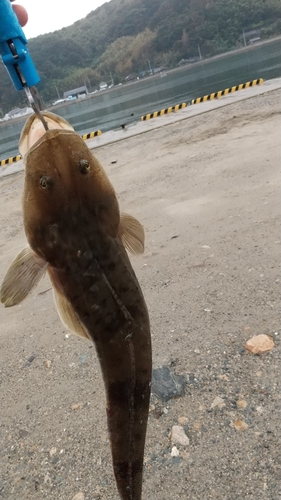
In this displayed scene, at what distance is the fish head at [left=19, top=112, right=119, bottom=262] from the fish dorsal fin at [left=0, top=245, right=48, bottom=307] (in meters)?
0.07

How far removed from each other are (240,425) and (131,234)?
1.99m

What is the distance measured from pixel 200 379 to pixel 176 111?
19.5 meters

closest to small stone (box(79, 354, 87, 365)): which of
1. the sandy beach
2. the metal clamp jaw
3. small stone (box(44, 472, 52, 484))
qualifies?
the sandy beach

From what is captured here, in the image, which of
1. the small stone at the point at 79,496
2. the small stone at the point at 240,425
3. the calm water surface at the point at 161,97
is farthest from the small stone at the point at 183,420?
the calm water surface at the point at 161,97

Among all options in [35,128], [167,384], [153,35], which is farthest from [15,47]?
[153,35]

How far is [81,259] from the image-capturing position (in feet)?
6.23

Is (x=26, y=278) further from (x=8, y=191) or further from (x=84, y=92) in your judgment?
(x=84, y=92)

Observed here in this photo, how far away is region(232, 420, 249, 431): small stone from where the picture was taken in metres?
3.13

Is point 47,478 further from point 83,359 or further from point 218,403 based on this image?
point 218,403

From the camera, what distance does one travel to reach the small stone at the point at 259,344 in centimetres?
378

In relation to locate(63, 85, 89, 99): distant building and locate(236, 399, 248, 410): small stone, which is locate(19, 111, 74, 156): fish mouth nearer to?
locate(236, 399, 248, 410): small stone

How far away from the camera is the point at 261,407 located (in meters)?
3.25

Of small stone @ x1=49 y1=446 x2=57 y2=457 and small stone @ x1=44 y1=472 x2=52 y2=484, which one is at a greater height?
small stone @ x1=44 y1=472 x2=52 y2=484

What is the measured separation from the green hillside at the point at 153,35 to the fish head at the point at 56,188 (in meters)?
107
